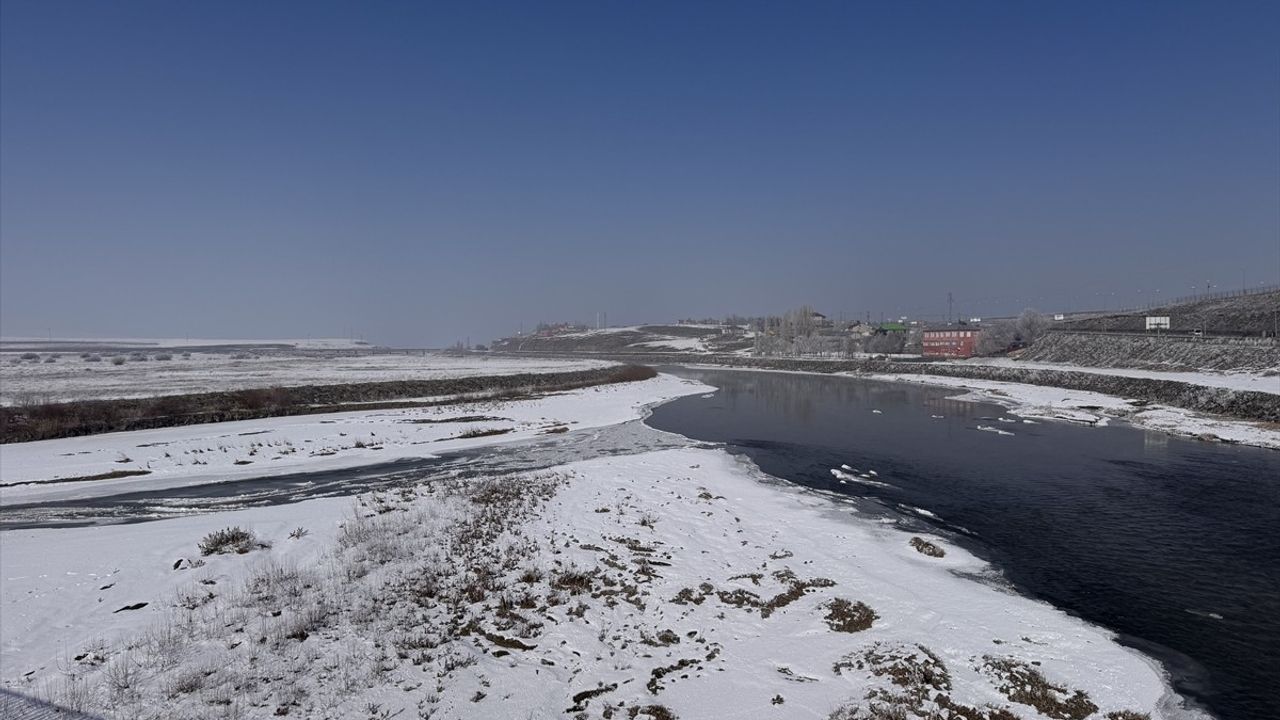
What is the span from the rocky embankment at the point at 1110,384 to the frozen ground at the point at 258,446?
126 ft

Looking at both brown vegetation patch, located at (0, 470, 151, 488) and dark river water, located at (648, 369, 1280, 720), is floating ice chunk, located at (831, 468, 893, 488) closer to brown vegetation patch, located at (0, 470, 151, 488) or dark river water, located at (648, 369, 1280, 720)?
dark river water, located at (648, 369, 1280, 720)

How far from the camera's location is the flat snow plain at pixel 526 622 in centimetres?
841

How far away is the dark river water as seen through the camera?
10883 mm

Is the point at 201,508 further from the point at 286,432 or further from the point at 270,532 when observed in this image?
the point at 286,432

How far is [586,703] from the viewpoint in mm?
8297

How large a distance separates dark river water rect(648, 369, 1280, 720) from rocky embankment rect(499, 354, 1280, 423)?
9.81m

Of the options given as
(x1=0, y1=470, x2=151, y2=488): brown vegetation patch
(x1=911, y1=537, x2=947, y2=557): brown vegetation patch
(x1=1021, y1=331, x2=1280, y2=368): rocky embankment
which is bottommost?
(x1=0, y1=470, x2=151, y2=488): brown vegetation patch

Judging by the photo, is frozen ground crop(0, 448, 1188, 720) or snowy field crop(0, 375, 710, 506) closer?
frozen ground crop(0, 448, 1188, 720)

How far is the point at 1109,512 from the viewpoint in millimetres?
18969

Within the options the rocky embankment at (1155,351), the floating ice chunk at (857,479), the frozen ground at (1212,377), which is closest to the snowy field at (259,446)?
the floating ice chunk at (857,479)

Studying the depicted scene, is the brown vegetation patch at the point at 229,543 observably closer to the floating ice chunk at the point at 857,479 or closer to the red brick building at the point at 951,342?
the floating ice chunk at the point at 857,479

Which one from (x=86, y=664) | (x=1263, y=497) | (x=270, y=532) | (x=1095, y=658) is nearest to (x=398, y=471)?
(x=270, y=532)

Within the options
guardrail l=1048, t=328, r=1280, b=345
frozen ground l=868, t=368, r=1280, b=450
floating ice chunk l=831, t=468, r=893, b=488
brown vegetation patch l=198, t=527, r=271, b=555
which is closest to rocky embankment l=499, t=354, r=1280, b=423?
frozen ground l=868, t=368, r=1280, b=450

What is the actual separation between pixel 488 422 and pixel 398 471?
14886mm
